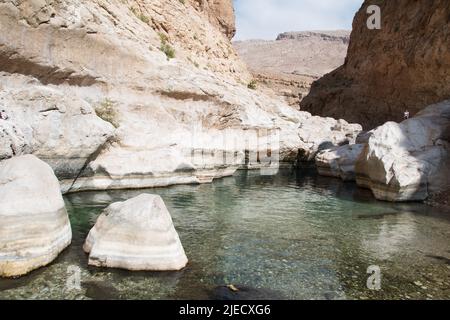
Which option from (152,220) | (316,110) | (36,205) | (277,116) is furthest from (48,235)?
(316,110)

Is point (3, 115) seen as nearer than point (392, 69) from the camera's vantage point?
Yes

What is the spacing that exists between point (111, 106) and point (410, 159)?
12600mm

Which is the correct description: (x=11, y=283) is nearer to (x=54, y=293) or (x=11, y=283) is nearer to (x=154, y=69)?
(x=54, y=293)

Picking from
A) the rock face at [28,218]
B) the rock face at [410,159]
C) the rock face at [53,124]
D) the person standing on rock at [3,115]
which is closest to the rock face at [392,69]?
the rock face at [410,159]

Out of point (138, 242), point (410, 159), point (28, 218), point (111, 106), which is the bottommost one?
point (138, 242)

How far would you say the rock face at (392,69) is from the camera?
30797 mm

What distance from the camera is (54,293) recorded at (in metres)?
6.11

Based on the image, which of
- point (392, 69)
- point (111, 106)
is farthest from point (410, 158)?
point (392, 69)

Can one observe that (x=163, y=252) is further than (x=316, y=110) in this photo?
No

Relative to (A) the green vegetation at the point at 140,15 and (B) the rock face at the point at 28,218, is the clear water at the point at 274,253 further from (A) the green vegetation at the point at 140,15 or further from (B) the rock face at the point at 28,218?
(A) the green vegetation at the point at 140,15

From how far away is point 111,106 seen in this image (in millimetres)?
16062

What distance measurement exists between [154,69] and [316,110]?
1380 inches

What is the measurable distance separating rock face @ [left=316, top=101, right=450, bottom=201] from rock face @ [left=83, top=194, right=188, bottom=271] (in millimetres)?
11300

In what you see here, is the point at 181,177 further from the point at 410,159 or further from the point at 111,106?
the point at 410,159
